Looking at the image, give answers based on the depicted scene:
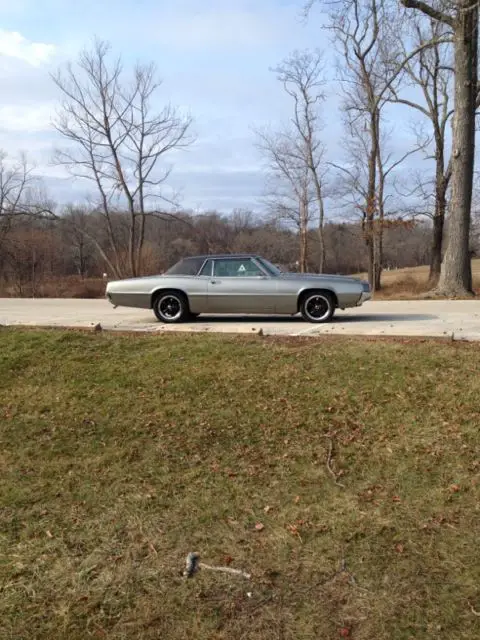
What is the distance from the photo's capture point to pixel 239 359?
613cm

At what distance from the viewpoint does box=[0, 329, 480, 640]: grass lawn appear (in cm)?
276

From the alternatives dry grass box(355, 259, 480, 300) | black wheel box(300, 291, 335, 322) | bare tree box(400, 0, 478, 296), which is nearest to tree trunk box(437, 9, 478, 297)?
bare tree box(400, 0, 478, 296)

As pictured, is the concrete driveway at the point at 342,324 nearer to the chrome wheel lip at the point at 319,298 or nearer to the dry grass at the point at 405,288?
the chrome wheel lip at the point at 319,298

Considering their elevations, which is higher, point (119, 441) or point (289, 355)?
point (289, 355)

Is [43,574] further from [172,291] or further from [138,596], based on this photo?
[172,291]

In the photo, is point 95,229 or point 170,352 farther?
point 95,229

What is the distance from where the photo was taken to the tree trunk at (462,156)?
15578mm

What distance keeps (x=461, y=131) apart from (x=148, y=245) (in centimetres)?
3566

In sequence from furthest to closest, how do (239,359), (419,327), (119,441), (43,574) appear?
(419,327), (239,359), (119,441), (43,574)

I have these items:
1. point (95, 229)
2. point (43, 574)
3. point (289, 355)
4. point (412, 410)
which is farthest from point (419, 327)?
point (95, 229)

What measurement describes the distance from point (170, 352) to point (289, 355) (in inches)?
54.0

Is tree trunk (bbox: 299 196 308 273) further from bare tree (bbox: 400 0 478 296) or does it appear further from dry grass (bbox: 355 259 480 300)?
bare tree (bbox: 400 0 478 296)

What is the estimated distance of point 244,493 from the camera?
3.84 m

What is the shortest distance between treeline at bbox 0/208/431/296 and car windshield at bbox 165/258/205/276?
51.5 ft
